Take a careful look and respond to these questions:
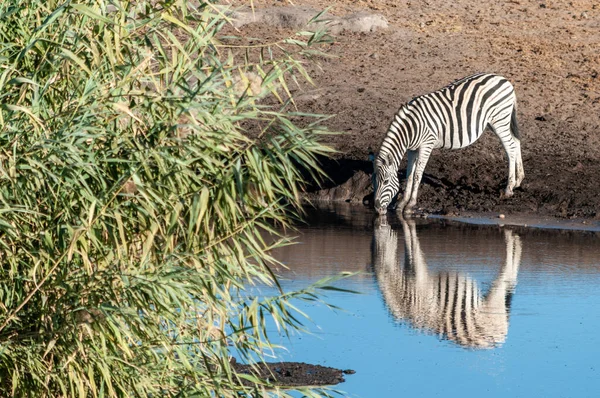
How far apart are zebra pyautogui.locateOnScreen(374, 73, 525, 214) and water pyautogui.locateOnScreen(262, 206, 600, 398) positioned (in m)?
1.06

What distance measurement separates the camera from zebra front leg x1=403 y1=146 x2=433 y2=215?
46.1ft

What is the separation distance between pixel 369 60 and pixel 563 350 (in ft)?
42.4

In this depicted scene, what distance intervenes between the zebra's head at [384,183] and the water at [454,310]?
33.1 inches

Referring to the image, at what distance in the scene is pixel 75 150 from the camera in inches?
206

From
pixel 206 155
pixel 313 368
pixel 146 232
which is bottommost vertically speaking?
pixel 313 368

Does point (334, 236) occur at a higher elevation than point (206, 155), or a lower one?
lower

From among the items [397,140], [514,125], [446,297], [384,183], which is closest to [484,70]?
[514,125]

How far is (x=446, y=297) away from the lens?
30.6 feet

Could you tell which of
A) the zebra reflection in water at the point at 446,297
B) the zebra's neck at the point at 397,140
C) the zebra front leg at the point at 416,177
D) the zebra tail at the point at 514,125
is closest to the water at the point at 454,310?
the zebra reflection in water at the point at 446,297

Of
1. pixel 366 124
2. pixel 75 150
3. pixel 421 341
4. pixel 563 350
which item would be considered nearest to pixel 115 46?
pixel 75 150

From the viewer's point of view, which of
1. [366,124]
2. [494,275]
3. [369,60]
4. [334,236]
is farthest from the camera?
[369,60]

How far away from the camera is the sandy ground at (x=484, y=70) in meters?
14.5

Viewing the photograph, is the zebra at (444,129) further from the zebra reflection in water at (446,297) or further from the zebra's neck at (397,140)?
the zebra reflection in water at (446,297)

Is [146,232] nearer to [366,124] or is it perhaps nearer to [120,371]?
[120,371]
